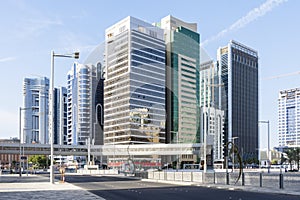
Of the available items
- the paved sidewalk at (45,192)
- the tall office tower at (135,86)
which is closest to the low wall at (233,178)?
the paved sidewalk at (45,192)

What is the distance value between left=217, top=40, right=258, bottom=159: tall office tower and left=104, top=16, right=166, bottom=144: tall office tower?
1753 cm

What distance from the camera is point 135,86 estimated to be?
419 feet

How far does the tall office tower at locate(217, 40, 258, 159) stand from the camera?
105875 millimetres

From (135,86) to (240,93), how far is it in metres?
39.1

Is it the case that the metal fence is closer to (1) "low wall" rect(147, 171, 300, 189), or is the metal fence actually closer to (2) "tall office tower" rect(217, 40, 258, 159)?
(1) "low wall" rect(147, 171, 300, 189)

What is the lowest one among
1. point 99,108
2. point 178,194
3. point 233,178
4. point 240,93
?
point 233,178

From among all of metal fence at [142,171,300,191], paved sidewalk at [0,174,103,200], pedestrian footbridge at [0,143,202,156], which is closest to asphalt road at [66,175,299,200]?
paved sidewalk at [0,174,103,200]

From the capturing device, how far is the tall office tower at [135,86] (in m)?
108

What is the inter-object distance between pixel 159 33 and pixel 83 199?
97.3 m

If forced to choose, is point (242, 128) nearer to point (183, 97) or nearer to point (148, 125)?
point (148, 125)

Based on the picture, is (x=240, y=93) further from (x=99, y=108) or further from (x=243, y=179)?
(x=243, y=179)

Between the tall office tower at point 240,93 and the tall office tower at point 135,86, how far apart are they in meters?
17.5

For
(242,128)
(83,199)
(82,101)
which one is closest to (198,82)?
(83,199)

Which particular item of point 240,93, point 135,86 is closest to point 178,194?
point 135,86
